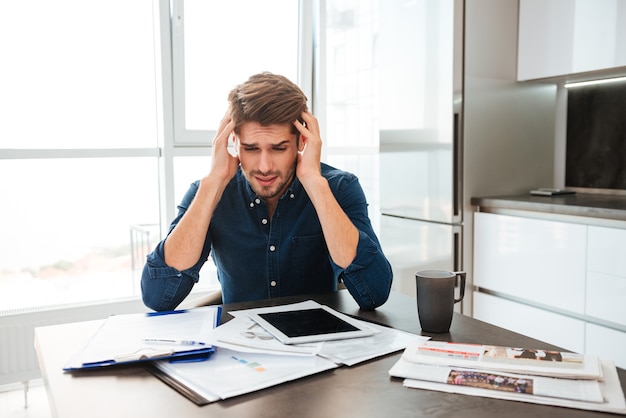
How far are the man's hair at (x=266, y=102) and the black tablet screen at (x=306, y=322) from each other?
598 millimetres

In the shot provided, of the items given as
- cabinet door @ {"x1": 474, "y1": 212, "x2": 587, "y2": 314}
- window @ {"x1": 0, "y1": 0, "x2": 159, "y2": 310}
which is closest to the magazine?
cabinet door @ {"x1": 474, "y1": 212, "x2": 587, "y2": 314}

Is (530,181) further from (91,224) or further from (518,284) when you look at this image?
(91,224)

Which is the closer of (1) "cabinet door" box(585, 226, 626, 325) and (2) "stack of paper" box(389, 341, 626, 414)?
(2) "stack of paper" box(389, 341, 626, 414)

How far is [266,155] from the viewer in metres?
1.62

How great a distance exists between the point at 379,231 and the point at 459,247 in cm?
57

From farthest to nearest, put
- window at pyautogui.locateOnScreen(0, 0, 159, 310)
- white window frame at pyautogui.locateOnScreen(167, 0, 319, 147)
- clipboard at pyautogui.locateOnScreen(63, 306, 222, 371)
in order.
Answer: white window frame at pyautogui.locateOnScreen(167, 0, 319, 147), window at pyautogui.locateOnScreen(0, 0, 159, 310), clipboard at pyautogui.locateOnScreen(63, 306, 222, 371)

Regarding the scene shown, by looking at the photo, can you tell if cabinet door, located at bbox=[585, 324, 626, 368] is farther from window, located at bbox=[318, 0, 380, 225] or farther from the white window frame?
the white window frame

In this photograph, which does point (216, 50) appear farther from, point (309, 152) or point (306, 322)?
point (306, 322)

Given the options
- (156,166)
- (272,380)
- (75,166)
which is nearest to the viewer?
(272,380)

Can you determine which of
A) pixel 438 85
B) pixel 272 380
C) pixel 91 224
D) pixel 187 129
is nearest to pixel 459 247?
pixel 438 85

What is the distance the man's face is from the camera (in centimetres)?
162

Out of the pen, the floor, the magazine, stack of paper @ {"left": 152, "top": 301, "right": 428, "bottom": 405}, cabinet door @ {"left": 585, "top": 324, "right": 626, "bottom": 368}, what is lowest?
the floor

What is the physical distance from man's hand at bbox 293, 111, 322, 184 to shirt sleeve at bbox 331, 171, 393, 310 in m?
0.13

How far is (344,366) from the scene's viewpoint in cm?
96
